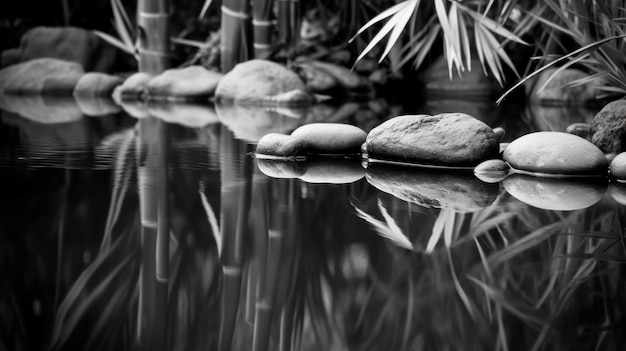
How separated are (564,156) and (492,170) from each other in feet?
0.85

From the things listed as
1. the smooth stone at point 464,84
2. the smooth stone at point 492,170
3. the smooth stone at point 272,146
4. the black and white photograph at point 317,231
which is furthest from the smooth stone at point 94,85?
the smooth stone at point 492,170

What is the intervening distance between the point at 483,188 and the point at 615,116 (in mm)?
953

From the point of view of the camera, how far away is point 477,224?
200 cm

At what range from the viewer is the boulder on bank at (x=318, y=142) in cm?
322

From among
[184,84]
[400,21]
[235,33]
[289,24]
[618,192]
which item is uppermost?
[289,24]

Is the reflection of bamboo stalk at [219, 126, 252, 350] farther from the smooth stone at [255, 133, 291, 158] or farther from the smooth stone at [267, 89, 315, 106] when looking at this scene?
the smooth stone at [267, 89, 315, 106]

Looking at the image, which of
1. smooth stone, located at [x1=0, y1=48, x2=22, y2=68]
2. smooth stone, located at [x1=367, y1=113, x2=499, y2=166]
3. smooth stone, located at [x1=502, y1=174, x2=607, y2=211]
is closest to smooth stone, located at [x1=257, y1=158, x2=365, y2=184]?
smooth stone, located at [x1=367, y1=113, x2=499, y2=166]

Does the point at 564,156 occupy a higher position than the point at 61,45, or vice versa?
the point at 61,45

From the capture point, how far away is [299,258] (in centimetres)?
158

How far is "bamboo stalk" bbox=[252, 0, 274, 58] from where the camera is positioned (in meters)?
7.25

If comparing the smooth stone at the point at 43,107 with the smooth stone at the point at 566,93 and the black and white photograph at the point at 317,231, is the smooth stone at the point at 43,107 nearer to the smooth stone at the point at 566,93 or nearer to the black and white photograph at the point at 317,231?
the black and white photograph at the point at 317,231

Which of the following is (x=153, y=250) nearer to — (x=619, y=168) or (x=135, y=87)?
(x=619, y=168)

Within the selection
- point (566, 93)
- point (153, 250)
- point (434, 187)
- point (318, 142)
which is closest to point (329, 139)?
point (318, 142)

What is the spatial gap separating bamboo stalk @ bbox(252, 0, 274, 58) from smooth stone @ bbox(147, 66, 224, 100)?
1.76ft
